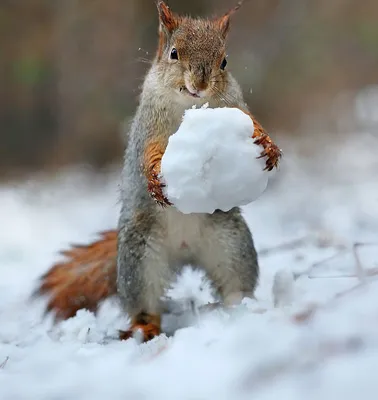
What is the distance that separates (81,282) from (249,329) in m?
0.98

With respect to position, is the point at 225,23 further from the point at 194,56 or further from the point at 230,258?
the point at 230,258

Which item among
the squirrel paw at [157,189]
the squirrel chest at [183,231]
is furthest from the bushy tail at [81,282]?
the squirrel paw at [157,189]

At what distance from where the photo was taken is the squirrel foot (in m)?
1.72

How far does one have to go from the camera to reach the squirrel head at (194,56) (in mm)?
1561

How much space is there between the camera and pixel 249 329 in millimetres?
1065

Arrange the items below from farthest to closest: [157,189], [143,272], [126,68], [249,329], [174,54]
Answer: [126,68], [143,272], [174,54], [157,189], [249,329]

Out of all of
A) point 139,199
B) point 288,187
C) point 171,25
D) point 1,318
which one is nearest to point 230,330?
point 139,199

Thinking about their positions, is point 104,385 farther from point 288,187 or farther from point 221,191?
point 288,187

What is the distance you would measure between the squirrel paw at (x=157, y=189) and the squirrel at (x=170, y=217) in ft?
0.11

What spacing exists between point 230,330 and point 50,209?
8.43 ft

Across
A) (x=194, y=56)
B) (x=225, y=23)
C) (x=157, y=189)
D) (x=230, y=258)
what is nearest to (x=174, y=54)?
(x=194, y=56)

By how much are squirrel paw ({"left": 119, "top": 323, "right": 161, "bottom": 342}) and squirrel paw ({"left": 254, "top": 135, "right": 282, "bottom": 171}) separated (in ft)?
1.76

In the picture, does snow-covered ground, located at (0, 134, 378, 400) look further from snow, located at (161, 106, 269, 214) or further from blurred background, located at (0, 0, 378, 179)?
blurred background, located at (0, 0, 378, 179)

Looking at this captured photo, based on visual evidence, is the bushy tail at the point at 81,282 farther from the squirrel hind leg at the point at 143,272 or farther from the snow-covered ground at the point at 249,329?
the squirrel hind leg at the point at 143,272
